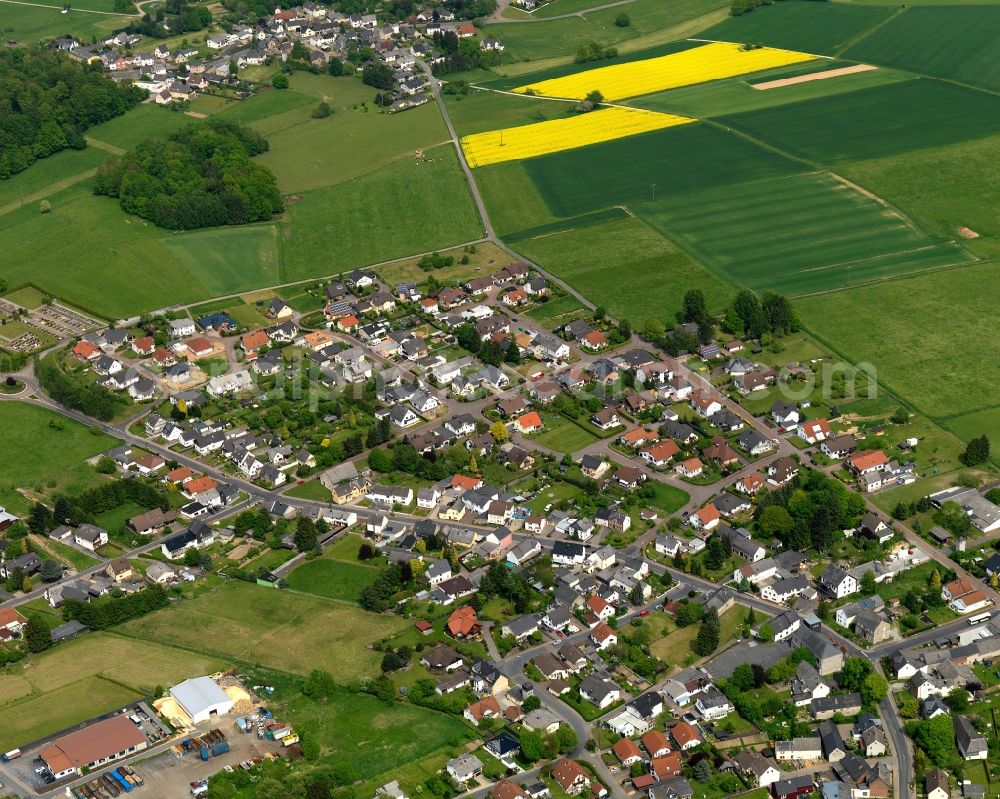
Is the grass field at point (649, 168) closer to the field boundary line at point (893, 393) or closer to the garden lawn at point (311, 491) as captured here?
the field boundary line at point (893, 393)

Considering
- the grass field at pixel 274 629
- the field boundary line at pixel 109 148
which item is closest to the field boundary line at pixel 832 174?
the field boundary line at pixel 109 148

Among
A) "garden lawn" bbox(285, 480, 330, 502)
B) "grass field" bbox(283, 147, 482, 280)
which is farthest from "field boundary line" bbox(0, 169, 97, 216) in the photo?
"garden lawn" bbox(285, 480, 330, 502)

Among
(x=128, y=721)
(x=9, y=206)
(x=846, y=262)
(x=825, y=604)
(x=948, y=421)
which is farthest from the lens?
(x=9, y=206)

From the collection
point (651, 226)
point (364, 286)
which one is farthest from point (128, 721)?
point (651, 226)

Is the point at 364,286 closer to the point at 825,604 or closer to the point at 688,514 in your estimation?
the point at 688,514

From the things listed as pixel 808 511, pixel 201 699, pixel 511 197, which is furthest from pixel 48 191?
pixel 808 511

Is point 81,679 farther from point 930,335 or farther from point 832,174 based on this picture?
point 832,174

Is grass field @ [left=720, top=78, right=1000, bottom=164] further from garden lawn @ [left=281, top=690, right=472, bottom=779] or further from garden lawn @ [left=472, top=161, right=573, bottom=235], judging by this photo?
garden lawn @ [left=281, top=690, right=472, bottom=779]
